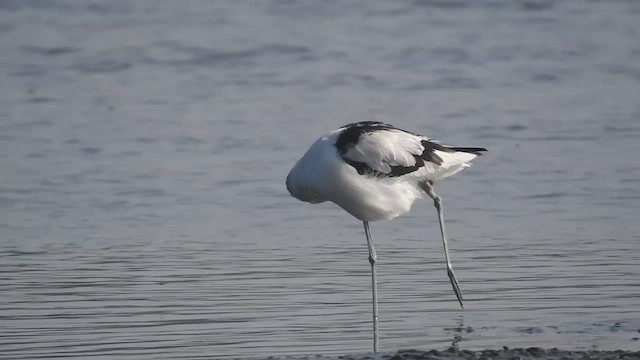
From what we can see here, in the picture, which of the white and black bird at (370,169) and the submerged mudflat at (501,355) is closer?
the submerged mudflat at (501,355)

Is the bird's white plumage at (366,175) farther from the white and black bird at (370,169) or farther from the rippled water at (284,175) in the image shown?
the rippled water at (284,175)

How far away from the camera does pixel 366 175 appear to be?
880 cm

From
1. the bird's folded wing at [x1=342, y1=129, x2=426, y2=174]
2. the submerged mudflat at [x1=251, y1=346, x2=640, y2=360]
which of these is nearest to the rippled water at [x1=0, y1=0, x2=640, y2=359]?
the submerged mudflat at [x1=251, y1=346, x2=640, y2=360]

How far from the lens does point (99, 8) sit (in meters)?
Result: 23.4

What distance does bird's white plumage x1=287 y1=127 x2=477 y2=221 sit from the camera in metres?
8.69

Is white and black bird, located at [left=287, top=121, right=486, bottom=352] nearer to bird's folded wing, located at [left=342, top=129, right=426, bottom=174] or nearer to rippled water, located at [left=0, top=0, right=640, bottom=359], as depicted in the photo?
bird's folded wing, located at [left=342, top=129, right=426, bottom=174]

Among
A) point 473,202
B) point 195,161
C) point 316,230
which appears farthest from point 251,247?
point 195,161

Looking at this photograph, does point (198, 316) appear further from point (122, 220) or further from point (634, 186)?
point (634, 186)

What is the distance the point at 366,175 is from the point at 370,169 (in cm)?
5

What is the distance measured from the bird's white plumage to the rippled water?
606 mm

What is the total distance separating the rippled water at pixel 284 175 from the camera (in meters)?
8.32

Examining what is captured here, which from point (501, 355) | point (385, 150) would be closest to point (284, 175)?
point (385, 150)

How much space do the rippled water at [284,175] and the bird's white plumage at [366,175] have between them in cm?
61

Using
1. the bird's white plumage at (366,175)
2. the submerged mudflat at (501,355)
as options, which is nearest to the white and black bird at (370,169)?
the bird's white plumage at (366,175)
